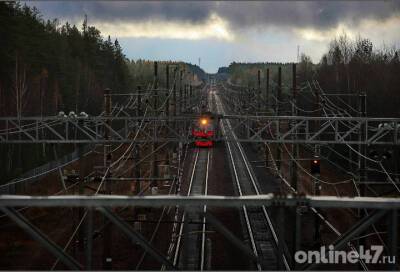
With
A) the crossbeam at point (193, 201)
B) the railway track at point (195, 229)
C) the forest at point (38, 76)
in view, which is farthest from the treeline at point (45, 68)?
the crossbeam at point (193, 201)

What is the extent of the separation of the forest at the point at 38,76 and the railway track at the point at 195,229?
8303mm

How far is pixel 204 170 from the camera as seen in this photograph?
118 feet

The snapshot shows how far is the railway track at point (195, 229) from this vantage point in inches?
235

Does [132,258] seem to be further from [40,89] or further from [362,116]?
[40,89]

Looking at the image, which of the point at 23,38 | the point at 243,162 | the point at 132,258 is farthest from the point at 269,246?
the point at 23,38

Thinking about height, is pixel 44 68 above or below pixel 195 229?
above

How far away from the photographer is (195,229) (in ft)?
67.7

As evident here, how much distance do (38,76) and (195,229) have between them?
22404mm

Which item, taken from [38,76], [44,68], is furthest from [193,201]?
[44,68]

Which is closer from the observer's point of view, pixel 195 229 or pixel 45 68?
pixel 195 229

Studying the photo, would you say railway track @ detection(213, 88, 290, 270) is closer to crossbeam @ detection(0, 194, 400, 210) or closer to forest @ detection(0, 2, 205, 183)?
crossbeam @ detection(0, 194, 400, 210)

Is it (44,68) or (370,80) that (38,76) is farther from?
(370,80)

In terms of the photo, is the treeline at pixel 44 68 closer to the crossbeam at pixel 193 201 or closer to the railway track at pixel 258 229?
the railway track at pixel 258 229

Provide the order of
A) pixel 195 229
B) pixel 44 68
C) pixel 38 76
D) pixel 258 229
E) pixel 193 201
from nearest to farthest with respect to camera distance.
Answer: pixel 193 201 → pixel 258 229 → pixel 195 229 → pixel 38 76 → pixel 44 68
